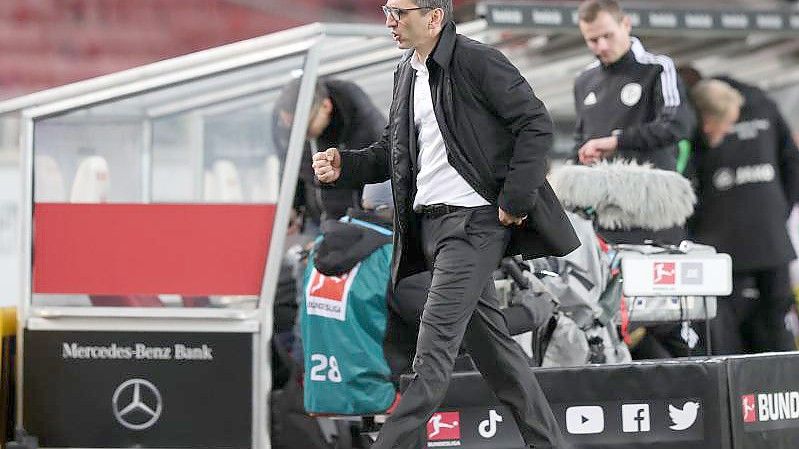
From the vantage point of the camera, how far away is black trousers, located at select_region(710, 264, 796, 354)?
7805 millimetres

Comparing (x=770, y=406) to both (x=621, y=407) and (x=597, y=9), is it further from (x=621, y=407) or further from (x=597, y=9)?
(x=597, y=9)

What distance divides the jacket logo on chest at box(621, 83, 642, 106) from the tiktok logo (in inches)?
83.6

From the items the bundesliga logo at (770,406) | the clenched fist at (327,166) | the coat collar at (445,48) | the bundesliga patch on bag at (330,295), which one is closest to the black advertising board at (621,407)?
the bundesliga logo at (770,406)

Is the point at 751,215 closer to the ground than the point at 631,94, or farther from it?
closer to the ground

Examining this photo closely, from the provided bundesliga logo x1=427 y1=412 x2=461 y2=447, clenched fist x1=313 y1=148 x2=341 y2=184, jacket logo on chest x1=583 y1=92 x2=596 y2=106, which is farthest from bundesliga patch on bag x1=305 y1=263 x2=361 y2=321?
jacket logo on chest x1=583 y1=92 x2=596 y2=106

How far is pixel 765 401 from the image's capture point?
5.66m

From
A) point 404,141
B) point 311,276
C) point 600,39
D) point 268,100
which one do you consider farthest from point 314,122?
point 404,141

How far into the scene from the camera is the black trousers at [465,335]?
462 centimetres

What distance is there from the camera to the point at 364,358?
→ 5.93 metres

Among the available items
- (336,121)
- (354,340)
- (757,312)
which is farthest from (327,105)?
(757,312)

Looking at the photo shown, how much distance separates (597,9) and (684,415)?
2172 millimetres

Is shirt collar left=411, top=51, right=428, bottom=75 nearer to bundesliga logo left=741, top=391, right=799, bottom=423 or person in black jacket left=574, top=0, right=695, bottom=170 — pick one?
bundesliga logo left=741, top=391, right=799, bottom=423

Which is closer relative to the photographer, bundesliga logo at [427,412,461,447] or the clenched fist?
the clenched fist

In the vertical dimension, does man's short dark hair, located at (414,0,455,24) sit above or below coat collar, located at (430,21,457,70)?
above
